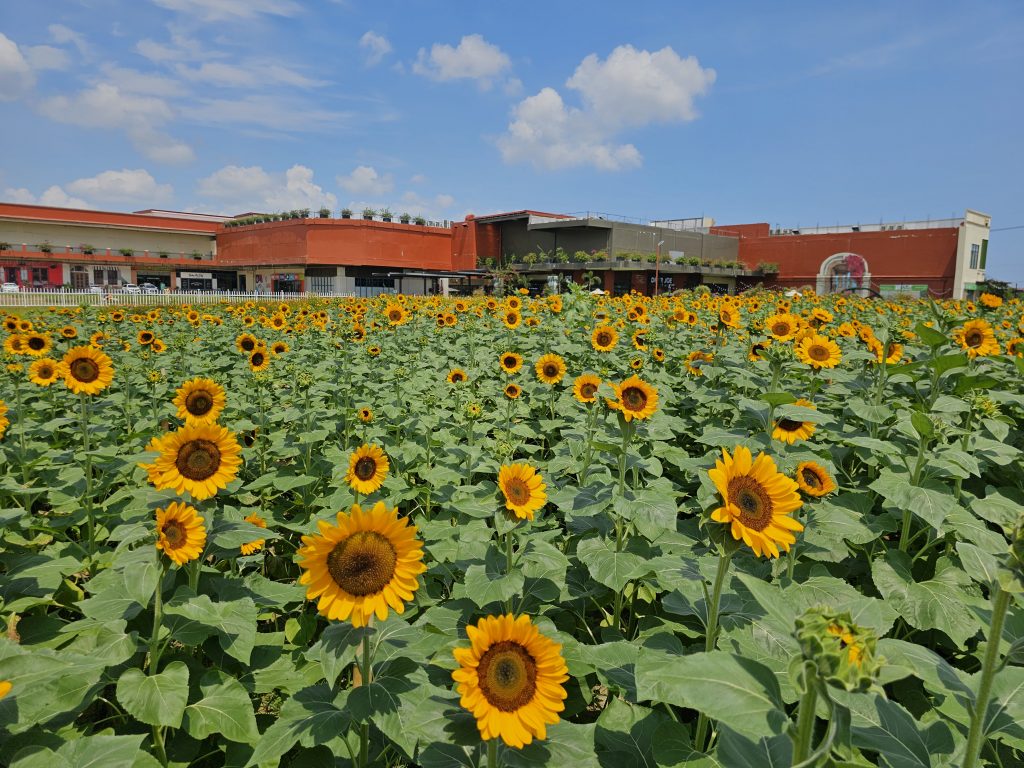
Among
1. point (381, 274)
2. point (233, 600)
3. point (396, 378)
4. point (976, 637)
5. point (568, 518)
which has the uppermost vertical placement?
point (381, 274)

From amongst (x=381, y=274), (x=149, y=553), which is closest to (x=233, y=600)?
(x=149, y=553)

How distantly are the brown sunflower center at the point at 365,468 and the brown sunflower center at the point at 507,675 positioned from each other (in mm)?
1508

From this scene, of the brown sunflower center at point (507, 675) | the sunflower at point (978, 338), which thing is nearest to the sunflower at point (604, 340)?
the sunflower at point (978, 338)

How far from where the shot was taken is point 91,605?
2090 millimetres

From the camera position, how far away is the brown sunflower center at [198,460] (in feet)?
7.54

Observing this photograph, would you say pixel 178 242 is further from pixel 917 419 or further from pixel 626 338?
pixel 917 419

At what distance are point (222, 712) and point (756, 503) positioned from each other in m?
2.04

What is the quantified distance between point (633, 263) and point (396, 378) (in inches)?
1632

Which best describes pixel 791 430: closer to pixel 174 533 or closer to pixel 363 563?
pixel 363 563

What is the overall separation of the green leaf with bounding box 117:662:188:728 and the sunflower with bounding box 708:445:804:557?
1.87 meters

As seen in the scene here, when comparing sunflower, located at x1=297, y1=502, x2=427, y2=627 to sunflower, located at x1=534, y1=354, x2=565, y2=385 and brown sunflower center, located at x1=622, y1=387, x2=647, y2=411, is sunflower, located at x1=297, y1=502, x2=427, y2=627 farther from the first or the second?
sunflower, located at x1=534, y1=354, x2=565, y2=385

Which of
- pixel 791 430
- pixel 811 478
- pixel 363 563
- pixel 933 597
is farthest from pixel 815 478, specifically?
pixel 363 563

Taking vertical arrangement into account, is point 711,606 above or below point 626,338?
below

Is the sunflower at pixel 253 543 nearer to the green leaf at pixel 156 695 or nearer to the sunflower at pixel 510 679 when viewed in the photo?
the green leaf at pixel 156 695
